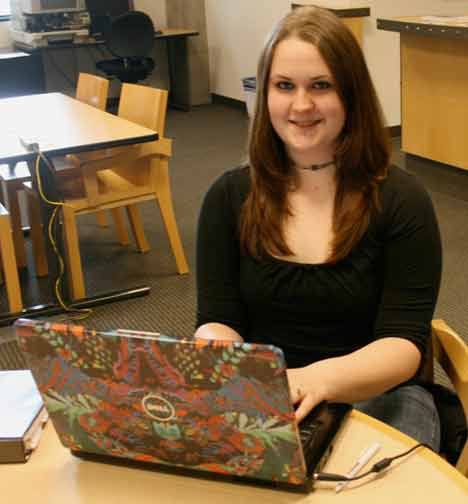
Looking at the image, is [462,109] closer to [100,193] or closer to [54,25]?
[100,193]

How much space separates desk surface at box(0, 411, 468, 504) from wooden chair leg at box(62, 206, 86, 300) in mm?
2062

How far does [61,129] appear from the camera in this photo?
3141 mm

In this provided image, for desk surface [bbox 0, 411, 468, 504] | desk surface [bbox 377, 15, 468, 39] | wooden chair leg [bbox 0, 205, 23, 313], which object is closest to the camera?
desk surface [bbox 0, 411, 468, 504]

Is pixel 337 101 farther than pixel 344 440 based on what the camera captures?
Yes

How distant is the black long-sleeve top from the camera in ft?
4.40

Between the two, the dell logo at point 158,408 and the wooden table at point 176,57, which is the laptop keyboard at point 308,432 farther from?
the wooden table at point 176,57

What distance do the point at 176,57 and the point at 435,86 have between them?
3.61m

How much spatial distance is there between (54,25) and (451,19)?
379 cm

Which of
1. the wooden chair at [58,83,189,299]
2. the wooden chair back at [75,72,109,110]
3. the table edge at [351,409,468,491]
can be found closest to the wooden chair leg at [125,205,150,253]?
the wooden chair at [58,83,189,299]

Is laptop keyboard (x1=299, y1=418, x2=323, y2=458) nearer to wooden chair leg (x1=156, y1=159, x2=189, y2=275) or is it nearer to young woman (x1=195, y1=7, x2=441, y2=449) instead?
young woman (x1=195, y1=7, x2=441, y2=449)

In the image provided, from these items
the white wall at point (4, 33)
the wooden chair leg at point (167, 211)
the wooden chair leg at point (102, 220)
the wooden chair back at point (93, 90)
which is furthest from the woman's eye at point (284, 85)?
the white wall at point (4, 33)

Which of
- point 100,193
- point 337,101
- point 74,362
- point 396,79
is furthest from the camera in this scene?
point 396,79

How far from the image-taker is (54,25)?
6824 mm

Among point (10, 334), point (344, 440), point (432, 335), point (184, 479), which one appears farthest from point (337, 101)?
point (10, 334)
